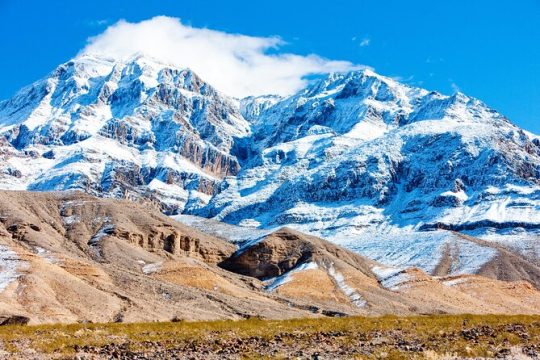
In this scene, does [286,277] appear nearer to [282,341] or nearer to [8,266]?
[8,266]

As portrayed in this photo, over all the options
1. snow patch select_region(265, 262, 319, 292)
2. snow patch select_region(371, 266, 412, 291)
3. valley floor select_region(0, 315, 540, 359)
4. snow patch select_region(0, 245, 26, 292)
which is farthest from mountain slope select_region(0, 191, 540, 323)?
valley floor select_region(0, 315, 540, 359)

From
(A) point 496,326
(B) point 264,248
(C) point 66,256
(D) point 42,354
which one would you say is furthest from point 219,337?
(B) point 264,248

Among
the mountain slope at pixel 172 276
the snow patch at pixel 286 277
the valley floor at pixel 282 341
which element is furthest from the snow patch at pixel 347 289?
the valley floor at pixel 282 341

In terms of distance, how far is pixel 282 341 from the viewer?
31094mm

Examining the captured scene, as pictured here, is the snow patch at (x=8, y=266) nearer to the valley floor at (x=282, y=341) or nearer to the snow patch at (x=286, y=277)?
the valley floor at (x=282, y=341)

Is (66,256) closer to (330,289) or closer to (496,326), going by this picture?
(330,289)

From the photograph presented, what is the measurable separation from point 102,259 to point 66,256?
20.3 metres

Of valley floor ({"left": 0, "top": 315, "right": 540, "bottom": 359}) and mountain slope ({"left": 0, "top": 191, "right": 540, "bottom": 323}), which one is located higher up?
mountain slope ({"left": 0, "top": 191, "right": 540, "bottom": 323})

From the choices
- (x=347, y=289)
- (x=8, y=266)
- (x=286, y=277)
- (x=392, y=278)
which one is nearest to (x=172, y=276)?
(x=286, y=277)

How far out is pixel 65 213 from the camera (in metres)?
152

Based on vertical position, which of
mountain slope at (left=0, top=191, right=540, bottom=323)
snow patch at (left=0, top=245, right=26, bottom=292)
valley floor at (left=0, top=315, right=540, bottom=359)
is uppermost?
mountain slope at (left=0, top=191, right=540, bottom=323)

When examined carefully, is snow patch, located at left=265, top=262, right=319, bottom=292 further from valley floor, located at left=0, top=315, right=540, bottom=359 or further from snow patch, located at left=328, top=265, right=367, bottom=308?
valley floor, located at left=0, top=315, right=540, bottom=359

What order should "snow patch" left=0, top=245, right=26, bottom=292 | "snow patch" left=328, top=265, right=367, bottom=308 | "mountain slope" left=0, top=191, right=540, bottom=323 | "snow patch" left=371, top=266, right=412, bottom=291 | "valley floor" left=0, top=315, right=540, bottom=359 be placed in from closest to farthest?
"valley floor" left=0, top=315, right=540, bottom=359, "snow patch" left=0, top=245, right=26, bottom=292, "mountain slope" left=0, top=191, right=540, bottom=323, "snow patch" left=328, top=265, right=367, bottom=308, "snow patch" left=371, top=266, right=412, bottom=291

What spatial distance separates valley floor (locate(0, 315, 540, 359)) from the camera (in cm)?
2689
